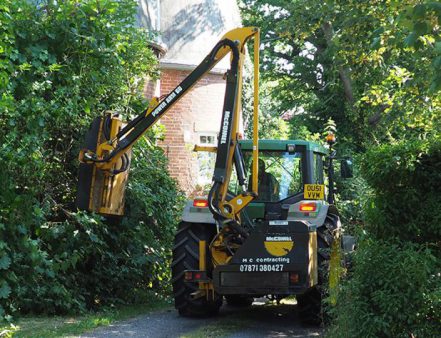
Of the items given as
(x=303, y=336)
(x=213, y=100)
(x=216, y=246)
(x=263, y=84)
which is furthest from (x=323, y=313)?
(x=263, y=84)

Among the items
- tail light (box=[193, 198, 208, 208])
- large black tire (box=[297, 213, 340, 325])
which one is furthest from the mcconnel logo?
tail light (box=[193, 198, 208, 208])

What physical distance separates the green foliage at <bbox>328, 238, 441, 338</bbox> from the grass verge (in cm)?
355

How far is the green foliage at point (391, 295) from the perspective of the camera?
7578 millimetres

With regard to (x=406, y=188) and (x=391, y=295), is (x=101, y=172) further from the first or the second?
(x=391, y=295)

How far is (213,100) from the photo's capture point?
2166 cm

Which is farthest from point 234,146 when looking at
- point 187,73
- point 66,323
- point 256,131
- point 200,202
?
point 187,73

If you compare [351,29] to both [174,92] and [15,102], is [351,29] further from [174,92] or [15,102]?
[15,102]

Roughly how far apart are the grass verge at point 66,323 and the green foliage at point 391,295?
355cm

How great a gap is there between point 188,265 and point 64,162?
286cm

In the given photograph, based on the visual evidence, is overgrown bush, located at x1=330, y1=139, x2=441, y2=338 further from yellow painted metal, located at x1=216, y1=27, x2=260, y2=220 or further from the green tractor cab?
yellow painted metal, located at x1=216, y1=27, x2=260, y2=220

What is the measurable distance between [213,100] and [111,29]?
31.4 ft

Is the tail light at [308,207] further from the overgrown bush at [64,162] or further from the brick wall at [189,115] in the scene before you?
the brick wall at [189,115]

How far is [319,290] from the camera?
34.6 ft

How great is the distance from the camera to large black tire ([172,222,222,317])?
11016 millimetres
